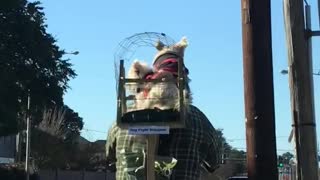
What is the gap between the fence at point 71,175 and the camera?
53406 millimetres

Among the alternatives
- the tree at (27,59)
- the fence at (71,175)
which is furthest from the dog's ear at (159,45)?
the fence at (71,175)

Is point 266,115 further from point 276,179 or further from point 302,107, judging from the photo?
point 302,107

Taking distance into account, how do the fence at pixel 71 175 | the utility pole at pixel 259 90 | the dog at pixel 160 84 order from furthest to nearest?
the fence at pixel 71 175 < the utility pole at pixel 259 90 < the dog at pixel 160 84

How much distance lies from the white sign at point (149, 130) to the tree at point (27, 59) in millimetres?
39850

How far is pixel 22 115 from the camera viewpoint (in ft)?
Result: 158

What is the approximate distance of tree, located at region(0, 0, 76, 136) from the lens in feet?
149

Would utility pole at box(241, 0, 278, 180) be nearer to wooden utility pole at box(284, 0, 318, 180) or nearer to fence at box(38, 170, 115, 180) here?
wooden utility pole at box(284, 0, 318, 180)

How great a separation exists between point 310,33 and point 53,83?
40375 mm

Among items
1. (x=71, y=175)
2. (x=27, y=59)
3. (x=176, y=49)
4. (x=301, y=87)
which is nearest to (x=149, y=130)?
(x=176, y=49)

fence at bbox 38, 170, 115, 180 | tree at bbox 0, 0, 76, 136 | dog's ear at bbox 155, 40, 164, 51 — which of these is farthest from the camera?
fence at bbox 38, 170, 115, 180

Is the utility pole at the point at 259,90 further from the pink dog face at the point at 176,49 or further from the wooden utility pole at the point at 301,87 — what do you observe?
the wooden utility pole at the point at 301,87

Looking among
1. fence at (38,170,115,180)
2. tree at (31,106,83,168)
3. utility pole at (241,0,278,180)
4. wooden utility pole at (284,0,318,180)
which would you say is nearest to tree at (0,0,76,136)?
tree at (31,106,83,168)

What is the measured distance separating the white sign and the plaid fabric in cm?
22

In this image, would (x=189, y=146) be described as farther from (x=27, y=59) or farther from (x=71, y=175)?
(x=71, y=175)
